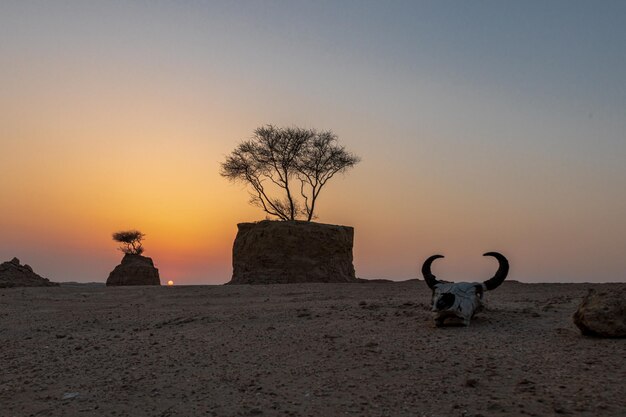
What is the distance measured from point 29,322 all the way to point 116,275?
19.6 metres

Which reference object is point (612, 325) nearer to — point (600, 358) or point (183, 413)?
point (600, 358)

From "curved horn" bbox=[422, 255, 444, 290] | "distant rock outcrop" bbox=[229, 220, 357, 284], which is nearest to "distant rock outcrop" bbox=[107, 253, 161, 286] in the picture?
"distant rock outcrop" bbox=[229, 220, 357, 284]

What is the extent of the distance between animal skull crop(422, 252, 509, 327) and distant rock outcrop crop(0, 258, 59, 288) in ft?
47.8

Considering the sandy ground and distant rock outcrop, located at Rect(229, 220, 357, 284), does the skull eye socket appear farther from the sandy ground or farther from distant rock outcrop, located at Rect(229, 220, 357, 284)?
distant rock outcrop, located at Rect(229, 220, 357, 284)

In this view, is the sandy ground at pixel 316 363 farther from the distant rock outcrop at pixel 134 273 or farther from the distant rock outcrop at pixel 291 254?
the distant rock outcrop at pixel 134 273

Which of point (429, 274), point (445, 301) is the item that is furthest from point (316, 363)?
point (429, 274)

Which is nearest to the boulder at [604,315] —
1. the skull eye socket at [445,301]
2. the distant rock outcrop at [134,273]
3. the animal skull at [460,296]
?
the animal skull at [460,296]

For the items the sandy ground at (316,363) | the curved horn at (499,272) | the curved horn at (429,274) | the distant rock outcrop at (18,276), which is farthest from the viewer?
the distant rock outcrop at (18,276)

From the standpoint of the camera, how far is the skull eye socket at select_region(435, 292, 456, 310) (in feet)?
21.6

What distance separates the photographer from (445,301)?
6.68m

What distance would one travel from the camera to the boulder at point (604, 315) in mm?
5539

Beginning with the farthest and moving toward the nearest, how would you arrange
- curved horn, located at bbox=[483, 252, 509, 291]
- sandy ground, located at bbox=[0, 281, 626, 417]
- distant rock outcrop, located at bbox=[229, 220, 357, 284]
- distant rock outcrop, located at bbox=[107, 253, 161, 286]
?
distant rock outcrop, located at bbox=[107, 253, 161, 286], distant rock outcrop, located at bbox=[229, 220, 357, 284], curved horn, located at bbox=[483, 252, 509, 291], sandy ground, located at bbox=[0, 281, 626, 417]

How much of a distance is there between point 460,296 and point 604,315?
1.60 m

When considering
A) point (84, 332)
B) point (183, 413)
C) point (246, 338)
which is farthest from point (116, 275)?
point (183, 413)
